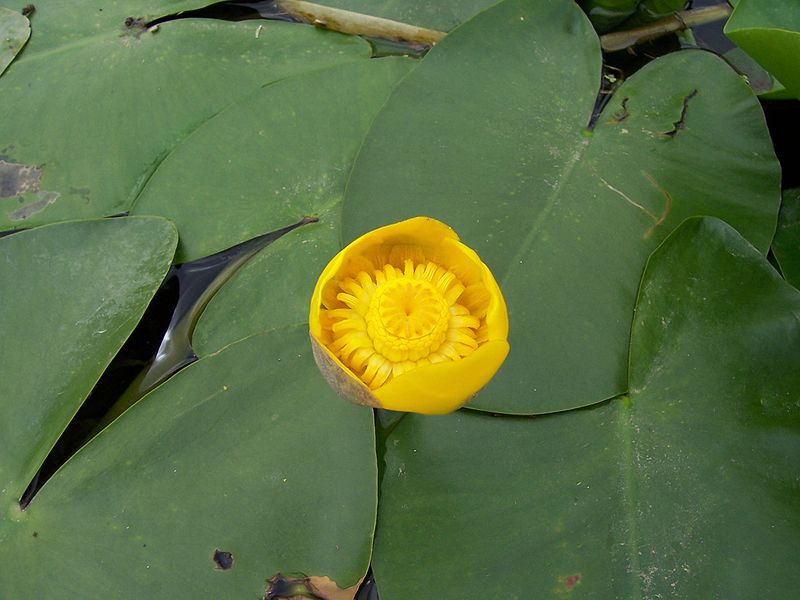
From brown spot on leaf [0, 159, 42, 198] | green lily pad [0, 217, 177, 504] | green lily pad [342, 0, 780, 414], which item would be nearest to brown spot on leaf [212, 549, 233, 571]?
green lily pad [0, 217, 177, 504]

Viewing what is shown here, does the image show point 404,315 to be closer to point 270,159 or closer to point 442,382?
point 442,382

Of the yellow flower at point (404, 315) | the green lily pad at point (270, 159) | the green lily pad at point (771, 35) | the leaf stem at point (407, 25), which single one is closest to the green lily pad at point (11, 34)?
the green lily pad at point (270, 159)

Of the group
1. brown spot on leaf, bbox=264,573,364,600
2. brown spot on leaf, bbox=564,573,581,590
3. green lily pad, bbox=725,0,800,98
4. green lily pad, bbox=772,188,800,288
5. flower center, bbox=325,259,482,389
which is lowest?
brown spot on leaf, bbox=264,573,364,600

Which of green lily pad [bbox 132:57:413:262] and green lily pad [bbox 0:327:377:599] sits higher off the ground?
green lily pad [bbox 132:57:413:262]

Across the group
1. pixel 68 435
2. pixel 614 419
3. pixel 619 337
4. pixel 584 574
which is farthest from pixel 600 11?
pixel 68 435

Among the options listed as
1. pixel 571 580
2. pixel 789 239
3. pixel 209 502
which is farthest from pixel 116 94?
pixel 789 239

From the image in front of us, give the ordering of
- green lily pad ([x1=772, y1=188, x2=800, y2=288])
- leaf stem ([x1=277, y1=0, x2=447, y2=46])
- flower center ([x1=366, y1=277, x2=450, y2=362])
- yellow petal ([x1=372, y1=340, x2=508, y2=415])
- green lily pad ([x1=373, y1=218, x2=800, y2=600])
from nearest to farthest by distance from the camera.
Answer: yellow petal ([x1=372, y1=340, x2=508, y2=415]) → flower center ([x1=366, y1=277, x2=450, y2=362]) → green lily pad ([x1=373, y1=218, x2=800, y2=600]) → green lily pad ([x1=772, y1=188, x2=800, y2=288]) → leaf stem ([x1=277, y1=0, x2=447, y2=46])

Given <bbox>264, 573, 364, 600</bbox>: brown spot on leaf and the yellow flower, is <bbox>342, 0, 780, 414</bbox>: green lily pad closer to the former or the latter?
the yellow flower

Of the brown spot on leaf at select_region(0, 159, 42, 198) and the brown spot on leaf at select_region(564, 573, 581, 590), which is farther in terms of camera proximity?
the brown spot on leaf at select_region(0, 159, 42, 198)
